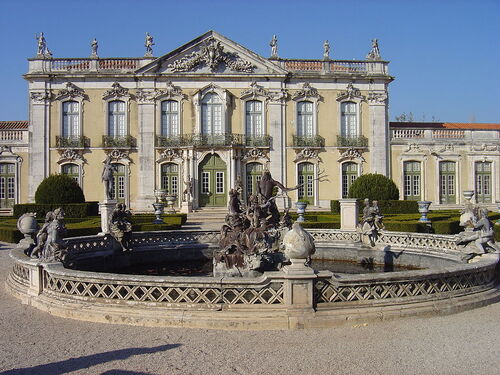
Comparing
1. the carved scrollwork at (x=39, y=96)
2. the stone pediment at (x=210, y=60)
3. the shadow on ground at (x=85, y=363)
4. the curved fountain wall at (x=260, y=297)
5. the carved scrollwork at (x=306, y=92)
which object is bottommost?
the shadow on ground at (x=85, y=363)

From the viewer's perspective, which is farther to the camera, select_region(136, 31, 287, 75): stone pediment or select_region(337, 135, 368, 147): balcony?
select_region(337, 135, 368, 147): balcony

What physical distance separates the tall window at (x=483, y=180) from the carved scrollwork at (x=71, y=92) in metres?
23.9

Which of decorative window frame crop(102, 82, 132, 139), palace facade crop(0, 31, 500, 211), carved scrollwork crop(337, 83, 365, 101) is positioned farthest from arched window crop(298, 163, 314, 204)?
decorative window frame crop(102, 82, 132, 139)

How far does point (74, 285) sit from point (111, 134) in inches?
893

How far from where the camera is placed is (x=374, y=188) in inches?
965

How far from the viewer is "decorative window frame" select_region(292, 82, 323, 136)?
28984 mm

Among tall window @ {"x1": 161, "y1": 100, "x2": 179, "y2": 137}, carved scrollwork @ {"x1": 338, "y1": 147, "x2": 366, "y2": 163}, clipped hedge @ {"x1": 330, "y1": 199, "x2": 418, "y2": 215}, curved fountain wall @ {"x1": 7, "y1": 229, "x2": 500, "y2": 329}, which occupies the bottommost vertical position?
curved fountain wall @ {"x1": 7, "y1": 229, "x2": 500, "y2": 329}

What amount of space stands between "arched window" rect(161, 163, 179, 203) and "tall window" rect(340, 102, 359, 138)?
1026 centimetres

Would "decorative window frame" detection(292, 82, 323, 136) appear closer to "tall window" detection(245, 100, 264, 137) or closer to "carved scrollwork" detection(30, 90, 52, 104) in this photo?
"tall window" detection(245, 100, 264, 137)

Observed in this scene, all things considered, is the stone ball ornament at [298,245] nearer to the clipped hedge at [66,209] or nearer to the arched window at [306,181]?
the clipped hedge at [66,209]

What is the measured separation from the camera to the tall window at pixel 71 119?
28281 millimetres

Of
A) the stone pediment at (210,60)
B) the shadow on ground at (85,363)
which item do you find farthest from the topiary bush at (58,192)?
the shadow on ground at (85,363)

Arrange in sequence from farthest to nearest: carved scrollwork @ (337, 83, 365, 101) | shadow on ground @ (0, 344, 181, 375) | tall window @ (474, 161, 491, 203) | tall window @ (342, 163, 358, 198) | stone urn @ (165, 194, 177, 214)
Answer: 1. tall window @ (474, 161, 491, 203)
2. tall window @ (342, 163, 358, 198)
3. carved scrollwork @ (337, 83, 365, 101)
4. stone urn @ (165, 194, 177, 214)
5. shadow on ground @ (0, 344, 181, 375)

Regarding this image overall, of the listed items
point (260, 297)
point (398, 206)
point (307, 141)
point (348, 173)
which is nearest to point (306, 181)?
point (307, 141)
